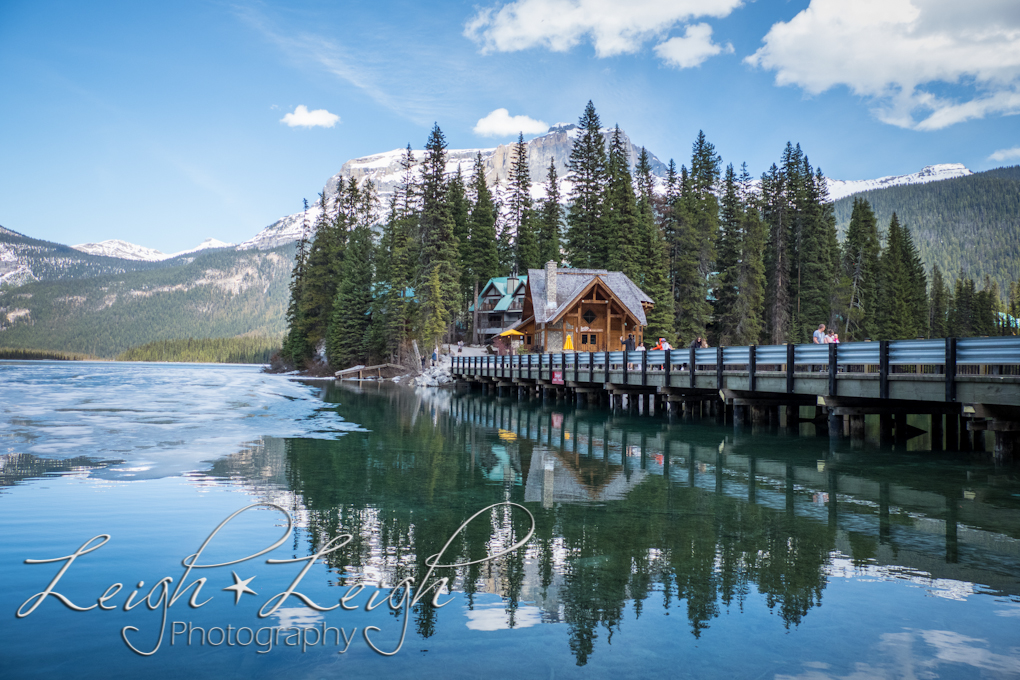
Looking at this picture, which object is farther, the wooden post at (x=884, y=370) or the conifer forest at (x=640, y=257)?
the conifer forest at (x=640, y=257)

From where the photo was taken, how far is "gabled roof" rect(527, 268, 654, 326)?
155 feet

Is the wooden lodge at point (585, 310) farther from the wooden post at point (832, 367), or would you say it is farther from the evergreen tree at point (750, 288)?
the wooden post at point (832, 367)

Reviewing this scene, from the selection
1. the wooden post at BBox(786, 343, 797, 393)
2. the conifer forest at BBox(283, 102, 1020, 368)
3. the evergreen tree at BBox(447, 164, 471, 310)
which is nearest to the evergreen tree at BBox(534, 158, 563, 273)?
the conifer forest at BBox(283, 102, 1020, 368)

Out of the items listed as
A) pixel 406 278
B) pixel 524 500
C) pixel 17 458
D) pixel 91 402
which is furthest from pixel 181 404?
pixel 406 278

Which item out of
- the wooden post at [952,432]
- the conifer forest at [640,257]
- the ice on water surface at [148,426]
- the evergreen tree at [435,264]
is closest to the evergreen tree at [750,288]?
the conifer forest at [640,257]

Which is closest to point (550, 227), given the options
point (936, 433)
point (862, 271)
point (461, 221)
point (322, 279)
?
point (461, 221)

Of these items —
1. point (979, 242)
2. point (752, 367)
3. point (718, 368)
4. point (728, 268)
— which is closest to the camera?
point (752, 367)

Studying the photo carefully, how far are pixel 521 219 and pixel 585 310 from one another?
3162 cm

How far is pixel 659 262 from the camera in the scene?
55.6 metres

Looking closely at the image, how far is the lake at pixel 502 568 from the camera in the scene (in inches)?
174

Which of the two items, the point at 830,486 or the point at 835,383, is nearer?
the point at 830,486

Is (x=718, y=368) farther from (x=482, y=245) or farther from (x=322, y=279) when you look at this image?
(x=322, y=279)

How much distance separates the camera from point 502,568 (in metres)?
6.13

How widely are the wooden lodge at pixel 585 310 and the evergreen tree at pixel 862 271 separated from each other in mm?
26102
